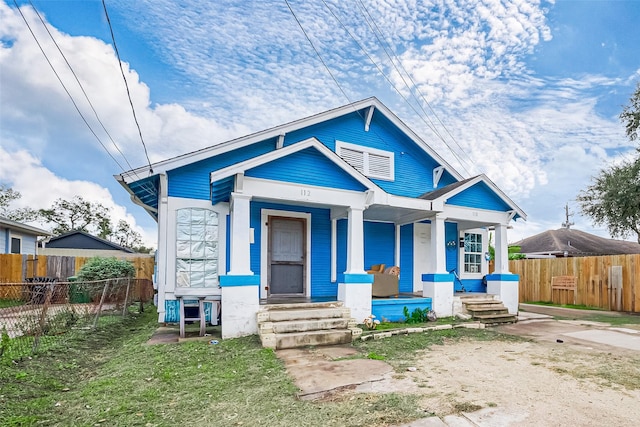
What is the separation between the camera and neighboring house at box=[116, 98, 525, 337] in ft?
24.1

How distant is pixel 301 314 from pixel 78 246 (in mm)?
25612

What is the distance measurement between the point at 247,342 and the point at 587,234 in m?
32.6

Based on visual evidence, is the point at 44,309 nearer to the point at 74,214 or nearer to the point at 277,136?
the point at 277,136

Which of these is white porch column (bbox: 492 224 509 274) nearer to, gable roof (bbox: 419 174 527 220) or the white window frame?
gable roof (bbox: 419 174 527 220)

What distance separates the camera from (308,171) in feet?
25.7

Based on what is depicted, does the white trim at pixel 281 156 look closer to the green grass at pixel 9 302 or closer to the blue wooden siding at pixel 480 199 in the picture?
the blue wooden siding at pixel 480 199

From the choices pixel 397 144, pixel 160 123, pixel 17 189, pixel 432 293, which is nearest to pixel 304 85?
pixel 397 144

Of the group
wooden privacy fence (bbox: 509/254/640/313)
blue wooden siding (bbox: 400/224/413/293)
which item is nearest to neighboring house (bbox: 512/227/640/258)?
wooden privacy fence (bbox: 509/254/640/313)

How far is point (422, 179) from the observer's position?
37.4ft

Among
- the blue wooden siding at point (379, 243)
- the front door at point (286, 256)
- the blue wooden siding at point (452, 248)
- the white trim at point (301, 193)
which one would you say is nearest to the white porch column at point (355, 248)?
the white trim at point (301, 193)

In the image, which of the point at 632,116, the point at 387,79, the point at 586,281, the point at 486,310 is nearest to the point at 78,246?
the point at 387,79

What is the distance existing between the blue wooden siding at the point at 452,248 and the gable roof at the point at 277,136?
1.60 meters

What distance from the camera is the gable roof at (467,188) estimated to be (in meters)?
9.30

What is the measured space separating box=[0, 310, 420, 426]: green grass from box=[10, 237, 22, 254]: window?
Result: 50.9 ft
